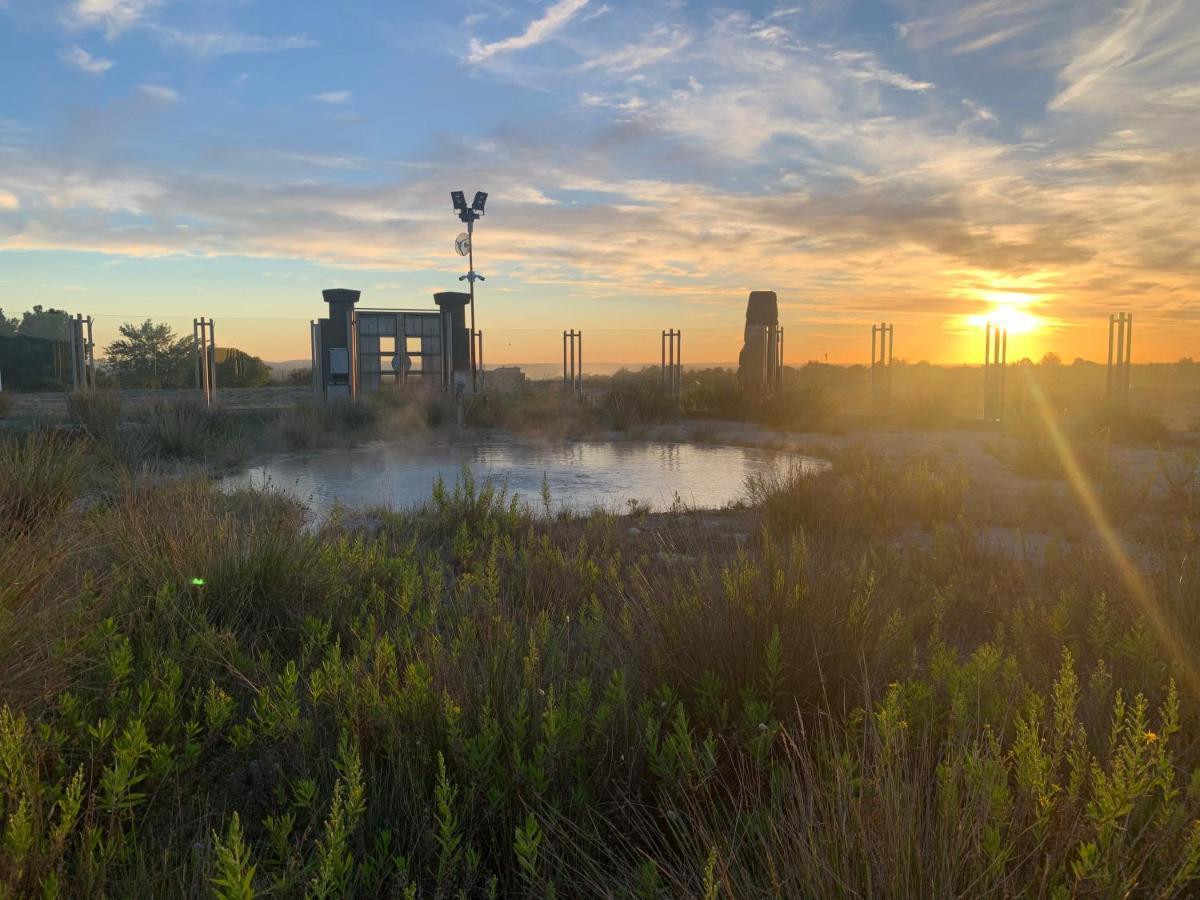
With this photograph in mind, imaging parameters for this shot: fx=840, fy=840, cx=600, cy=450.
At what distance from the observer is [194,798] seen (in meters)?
2.23

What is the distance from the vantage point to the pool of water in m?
8.33

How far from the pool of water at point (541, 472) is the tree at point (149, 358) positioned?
18.4m

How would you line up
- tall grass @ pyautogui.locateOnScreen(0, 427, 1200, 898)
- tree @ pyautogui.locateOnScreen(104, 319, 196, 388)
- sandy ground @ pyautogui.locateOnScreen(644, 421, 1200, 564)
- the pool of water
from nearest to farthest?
tall grass @ pyautogui.locateOnScreen(0, 427, 1200, 898) → sandy ground @ pyautogui.locateOnScreen(644, 421, 1200, 564) → the pool of water → tree @ pyautogui.locateOnScreen(104, 319, 196, 388)

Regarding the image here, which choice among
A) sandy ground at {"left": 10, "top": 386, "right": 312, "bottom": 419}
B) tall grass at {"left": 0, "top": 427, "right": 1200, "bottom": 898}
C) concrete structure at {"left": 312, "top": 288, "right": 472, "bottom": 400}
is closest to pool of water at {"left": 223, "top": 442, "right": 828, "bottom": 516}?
tall grass at {"left": 0, "top": 427, "right": 1200, "bottom": 898}

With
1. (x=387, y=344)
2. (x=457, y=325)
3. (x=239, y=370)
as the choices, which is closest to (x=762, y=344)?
(x=457, y=325)

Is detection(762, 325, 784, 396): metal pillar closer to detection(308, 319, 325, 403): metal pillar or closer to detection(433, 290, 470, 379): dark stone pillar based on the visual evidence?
detection(433, 290, 470, 379): dark stone pillar

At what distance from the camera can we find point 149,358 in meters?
28.6

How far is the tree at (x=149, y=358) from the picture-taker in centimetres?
2766

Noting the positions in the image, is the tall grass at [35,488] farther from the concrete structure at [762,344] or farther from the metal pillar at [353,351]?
the concrete structure at [762,344]

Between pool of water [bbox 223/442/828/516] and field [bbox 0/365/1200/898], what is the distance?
2.99 metres

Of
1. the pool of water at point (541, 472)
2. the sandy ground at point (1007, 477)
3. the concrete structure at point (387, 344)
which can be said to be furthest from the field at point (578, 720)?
the concrete structure at point (387, 344)

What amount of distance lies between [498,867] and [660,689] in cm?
73

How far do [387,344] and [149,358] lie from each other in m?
12.4

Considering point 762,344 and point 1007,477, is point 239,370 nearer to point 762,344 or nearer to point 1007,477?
point 762,344
